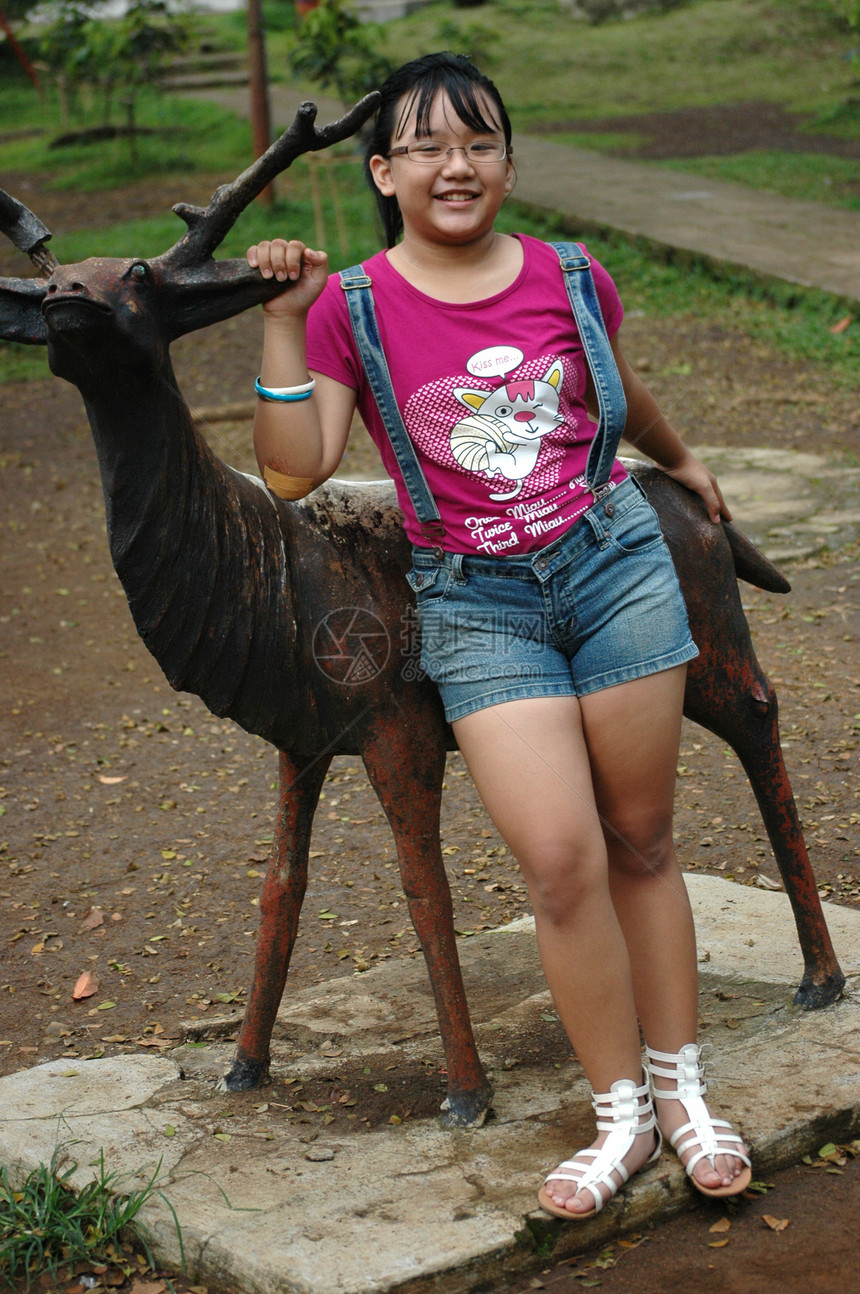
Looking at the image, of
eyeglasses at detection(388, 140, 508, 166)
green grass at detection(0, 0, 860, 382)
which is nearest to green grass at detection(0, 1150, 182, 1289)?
eyeglasses at detection(388, 140, 508, 166)

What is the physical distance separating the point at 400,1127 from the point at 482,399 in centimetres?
139

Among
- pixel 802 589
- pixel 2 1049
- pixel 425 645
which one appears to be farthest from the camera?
pixel 802 589

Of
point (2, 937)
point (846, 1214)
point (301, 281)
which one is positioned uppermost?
point (301, 281)

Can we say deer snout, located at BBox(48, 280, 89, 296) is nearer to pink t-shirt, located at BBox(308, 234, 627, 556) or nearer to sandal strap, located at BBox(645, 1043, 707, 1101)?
pink t-shirt, located at BBox(308, 234, 627, 556)

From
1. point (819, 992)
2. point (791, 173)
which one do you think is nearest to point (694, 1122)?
point (819, 992)

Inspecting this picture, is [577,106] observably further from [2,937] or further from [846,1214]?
[846,1214]

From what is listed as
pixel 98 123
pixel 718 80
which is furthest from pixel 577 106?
pixel 98 123

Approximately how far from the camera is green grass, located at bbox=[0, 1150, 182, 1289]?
2.35 metres

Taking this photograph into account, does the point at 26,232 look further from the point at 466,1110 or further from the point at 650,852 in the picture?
the point at 466,1110

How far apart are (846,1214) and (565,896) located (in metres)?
0.77

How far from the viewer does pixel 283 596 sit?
246cm

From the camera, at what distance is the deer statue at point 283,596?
2.21 meters

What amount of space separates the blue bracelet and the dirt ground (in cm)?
73

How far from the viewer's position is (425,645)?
2.38 meters
